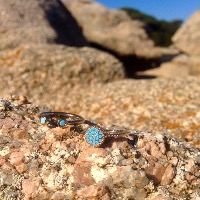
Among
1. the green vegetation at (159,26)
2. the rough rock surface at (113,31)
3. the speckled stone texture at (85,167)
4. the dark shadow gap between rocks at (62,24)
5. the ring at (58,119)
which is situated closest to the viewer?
the speckled stone texture at (85,167)

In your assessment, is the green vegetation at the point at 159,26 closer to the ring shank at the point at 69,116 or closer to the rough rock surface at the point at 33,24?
the rough rock surface at the point at 33,24

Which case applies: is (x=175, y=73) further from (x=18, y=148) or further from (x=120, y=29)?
(x=18, y=148)

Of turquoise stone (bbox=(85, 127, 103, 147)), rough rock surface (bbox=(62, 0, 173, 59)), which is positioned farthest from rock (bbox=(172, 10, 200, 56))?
turquoise stone (bbox=(85, 127, 103, 147))

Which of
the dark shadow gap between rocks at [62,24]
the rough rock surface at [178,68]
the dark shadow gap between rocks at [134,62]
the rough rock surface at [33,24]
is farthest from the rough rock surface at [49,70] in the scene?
the dark shadow gap between rocks at [134,62]

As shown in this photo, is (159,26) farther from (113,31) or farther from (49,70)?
(49,70)

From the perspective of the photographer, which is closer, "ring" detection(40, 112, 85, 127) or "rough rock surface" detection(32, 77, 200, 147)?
"ring" detection(40, 112, 85, 127)

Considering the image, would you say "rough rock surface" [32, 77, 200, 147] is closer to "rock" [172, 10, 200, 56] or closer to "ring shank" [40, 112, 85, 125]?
"ring shank" [40, 112, 85, 125]
